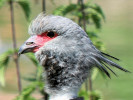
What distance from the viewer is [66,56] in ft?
11.5

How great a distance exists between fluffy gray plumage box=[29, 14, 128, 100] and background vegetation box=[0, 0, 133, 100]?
1.11 m

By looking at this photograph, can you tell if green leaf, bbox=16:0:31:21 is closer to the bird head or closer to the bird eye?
the bird head

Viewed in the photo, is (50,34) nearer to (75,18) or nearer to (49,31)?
(49,31)

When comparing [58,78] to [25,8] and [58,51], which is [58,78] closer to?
[58,51]

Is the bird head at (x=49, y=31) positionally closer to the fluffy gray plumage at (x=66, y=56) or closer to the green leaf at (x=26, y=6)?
the fluffy gray plumage at (x=66, y=56)

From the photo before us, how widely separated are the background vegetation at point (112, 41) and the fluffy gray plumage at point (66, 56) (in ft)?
3.63

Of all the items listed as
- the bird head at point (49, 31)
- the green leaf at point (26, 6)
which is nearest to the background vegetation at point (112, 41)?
the green leaf at point (26, 6)

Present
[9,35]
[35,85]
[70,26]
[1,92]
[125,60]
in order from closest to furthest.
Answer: [70,26]
[35,85]
[1,92]
[125,60]
[9,35]

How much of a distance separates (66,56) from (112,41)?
528 inches

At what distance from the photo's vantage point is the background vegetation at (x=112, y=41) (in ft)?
35.7

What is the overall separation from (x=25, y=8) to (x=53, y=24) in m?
1.08

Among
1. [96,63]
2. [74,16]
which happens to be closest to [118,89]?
[74,16]

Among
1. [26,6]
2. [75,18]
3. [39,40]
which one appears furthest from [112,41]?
[39,40]

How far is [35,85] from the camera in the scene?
4.37m
